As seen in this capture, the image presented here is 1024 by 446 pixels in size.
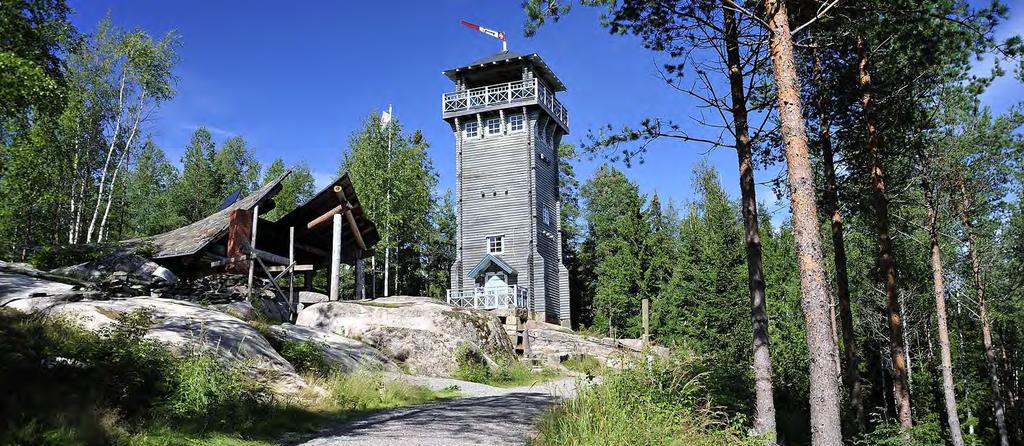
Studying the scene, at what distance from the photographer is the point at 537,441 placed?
24.0ft

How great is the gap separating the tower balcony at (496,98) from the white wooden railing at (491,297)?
9945mm

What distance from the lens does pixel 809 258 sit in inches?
296

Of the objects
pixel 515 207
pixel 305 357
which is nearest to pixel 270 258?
pixel 305 357

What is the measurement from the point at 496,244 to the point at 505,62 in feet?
32.9

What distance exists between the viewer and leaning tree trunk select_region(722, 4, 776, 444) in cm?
949

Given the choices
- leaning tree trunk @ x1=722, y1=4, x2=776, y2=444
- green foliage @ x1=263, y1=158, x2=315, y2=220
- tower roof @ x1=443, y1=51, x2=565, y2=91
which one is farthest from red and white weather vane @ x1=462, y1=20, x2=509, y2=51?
leaning tree trunk @ x1=722, y1=4, x2=776, y2=444

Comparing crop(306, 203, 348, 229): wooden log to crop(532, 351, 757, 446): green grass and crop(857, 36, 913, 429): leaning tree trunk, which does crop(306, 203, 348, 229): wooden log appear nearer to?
crop(532, 351, 757, 446): green grass

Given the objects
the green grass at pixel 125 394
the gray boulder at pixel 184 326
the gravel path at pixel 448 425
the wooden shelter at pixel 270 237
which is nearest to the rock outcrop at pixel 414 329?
the wooden shelter at pixel 270 237

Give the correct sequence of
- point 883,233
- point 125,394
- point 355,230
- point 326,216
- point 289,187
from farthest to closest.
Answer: point 289,187, point 355,230, point 326,216, point 883,233, point 125,394

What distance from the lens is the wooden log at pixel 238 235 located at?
18344 millimetres

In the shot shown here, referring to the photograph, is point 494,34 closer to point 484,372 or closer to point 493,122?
point 493,122

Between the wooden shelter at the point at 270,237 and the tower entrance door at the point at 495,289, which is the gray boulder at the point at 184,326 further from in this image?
the tower entrance door at the point at 495,289

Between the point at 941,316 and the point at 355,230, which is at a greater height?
the point at 355,230

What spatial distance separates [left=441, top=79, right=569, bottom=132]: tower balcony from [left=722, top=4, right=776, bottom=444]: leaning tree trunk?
81.5 feet
